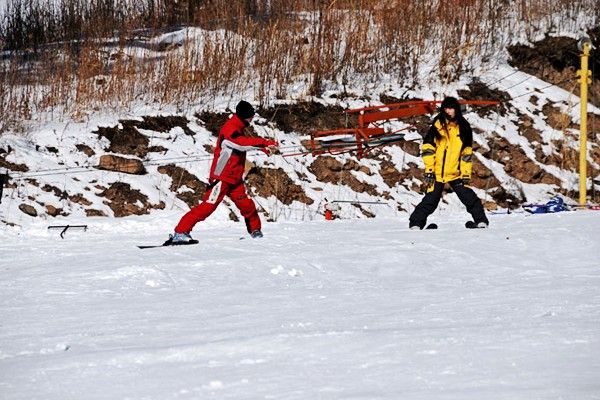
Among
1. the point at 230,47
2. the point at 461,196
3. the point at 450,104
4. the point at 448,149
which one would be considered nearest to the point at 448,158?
the point at 448,149

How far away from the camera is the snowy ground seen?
11.8 ft

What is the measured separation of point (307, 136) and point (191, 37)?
2.84m

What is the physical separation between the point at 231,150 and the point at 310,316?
14.2ft

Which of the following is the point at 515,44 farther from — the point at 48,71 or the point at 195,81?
the point at 48,71

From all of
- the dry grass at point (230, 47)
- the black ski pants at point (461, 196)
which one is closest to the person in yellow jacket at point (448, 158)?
the black ski pants at point (461, 196)

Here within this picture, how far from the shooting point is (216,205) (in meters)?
A: 9.42

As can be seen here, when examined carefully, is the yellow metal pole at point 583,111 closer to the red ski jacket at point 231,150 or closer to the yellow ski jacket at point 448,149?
the yellow ski jacket at point 448,149

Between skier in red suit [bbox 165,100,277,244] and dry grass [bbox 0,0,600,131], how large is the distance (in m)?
5.59

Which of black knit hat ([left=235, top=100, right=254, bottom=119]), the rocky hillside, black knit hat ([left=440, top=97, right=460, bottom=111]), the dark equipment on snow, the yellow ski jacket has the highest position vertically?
black knit hat ([left=440, top=97, right=460, bottom=111])

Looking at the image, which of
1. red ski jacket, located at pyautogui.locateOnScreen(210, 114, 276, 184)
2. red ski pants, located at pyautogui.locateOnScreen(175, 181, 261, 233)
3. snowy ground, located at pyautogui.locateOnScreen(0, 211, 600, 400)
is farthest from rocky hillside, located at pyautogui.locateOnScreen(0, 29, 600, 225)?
red ski jacket, located at pyautogui.locateOnScreen(210, 114, 276, 184)

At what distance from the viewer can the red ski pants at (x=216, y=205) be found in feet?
30.4

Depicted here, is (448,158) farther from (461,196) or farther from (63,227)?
(63,227)

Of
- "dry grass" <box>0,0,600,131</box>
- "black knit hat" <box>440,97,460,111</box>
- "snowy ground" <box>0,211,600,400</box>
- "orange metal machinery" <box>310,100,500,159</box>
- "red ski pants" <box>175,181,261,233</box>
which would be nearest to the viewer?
"snowy ground" <box>0,211,600,400</box>

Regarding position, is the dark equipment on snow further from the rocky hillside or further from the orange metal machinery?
the orange metal machinery
